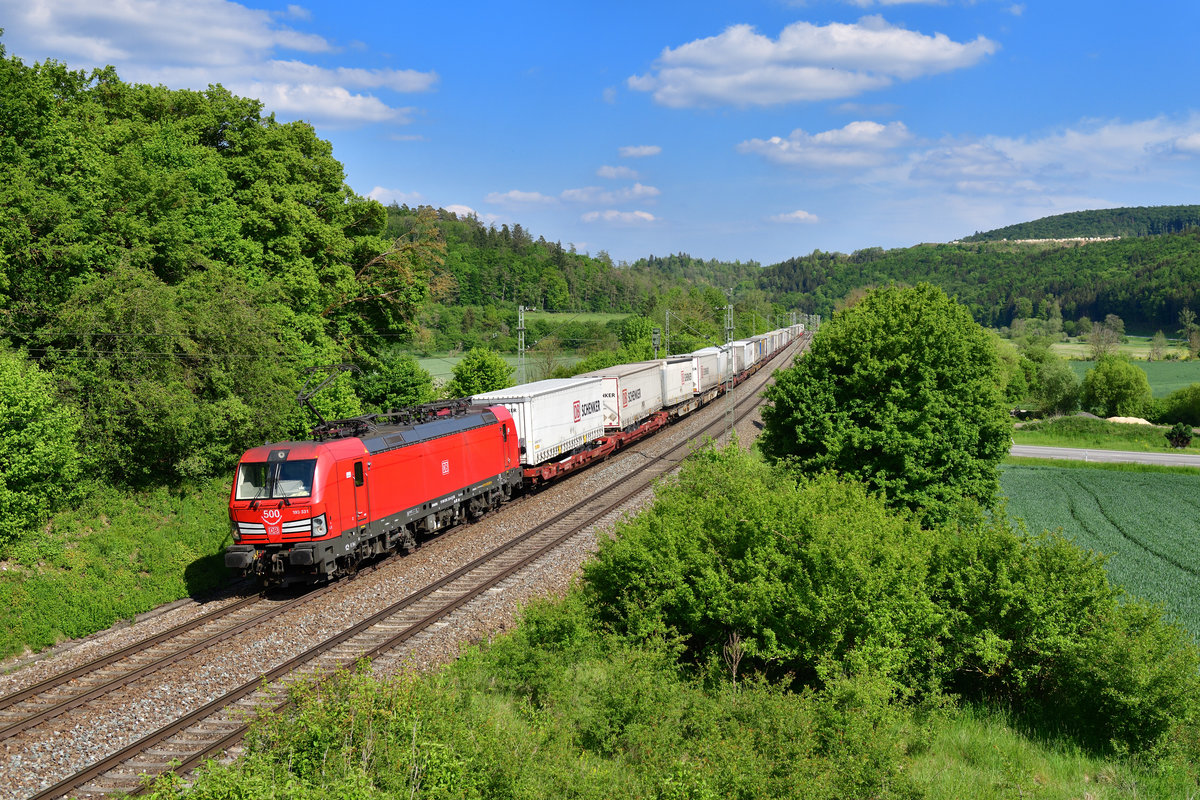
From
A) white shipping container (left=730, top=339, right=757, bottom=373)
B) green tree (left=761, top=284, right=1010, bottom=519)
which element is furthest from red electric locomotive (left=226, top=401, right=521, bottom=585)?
white shipping container (left=730, top=339, right=757, bottom=373)

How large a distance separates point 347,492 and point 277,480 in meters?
1.61

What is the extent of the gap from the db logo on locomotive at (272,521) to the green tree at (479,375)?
28.5 metres

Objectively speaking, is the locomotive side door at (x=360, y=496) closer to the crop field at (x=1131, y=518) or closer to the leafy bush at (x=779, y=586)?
the leafy bush at (x=779, y=586)

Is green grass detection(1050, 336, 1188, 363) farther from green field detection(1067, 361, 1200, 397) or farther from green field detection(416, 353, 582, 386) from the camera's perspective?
green field detection(416, 353, 582, 386)

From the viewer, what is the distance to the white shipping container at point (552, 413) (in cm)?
2814

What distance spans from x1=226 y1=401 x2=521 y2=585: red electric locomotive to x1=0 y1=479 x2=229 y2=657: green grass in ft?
6.59

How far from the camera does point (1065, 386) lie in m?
74.8

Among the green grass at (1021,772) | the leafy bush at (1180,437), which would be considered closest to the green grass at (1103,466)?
the leafy bush at (1180,437)

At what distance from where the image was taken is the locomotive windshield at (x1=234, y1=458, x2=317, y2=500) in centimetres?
1770

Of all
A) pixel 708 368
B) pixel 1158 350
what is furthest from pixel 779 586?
pixel 1158 350

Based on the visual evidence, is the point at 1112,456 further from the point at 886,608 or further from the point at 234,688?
the point at 234,688

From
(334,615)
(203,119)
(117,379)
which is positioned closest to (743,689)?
(334,615)

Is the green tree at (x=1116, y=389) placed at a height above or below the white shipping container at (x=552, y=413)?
below

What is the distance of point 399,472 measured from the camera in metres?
20.7
